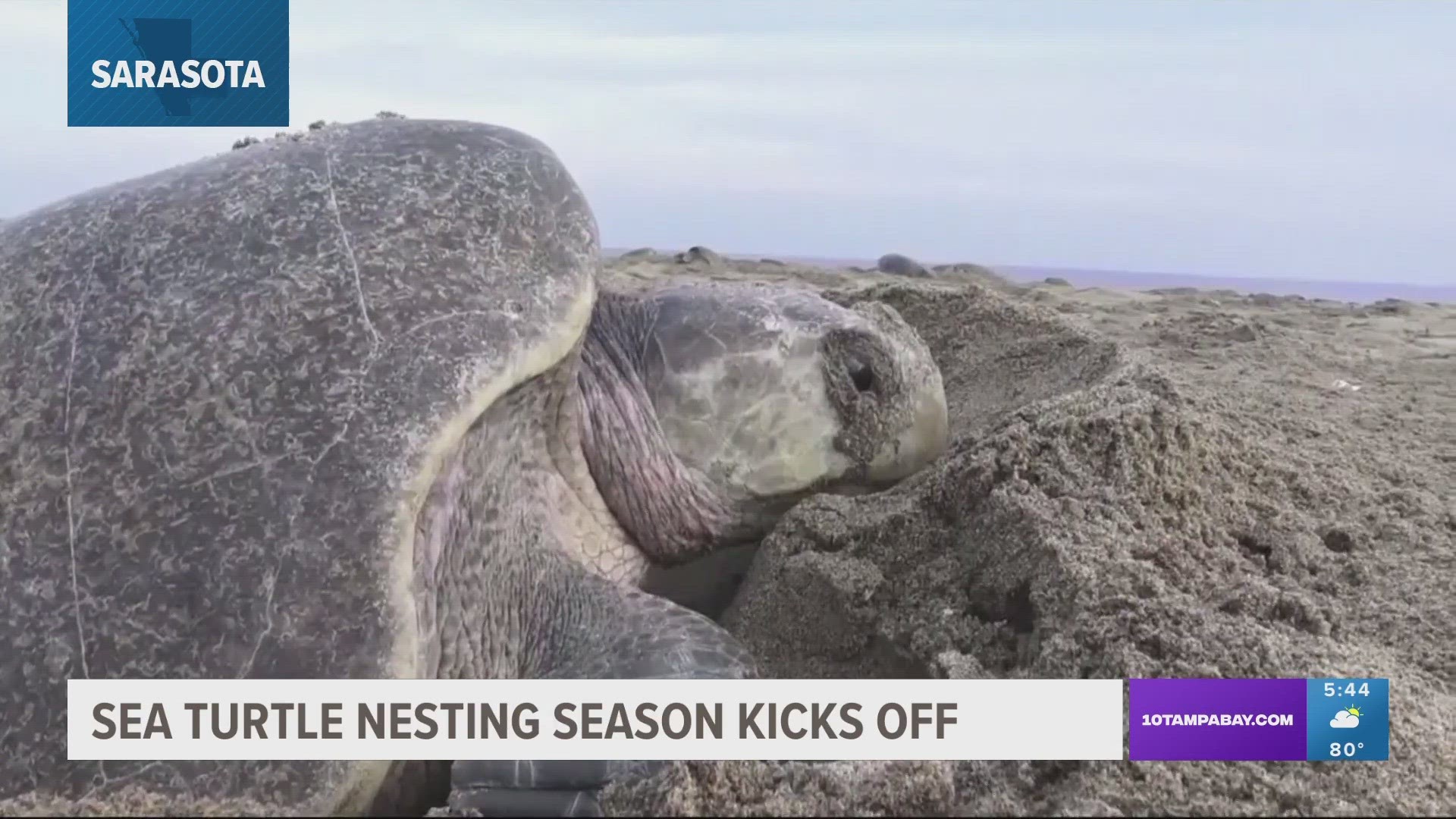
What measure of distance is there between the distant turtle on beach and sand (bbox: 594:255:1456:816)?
16.4 feet

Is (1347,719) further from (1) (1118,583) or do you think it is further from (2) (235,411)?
(2) (235,411)

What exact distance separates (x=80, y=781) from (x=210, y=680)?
0.66ft

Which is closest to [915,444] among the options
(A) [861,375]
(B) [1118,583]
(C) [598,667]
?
(A) [861,375]

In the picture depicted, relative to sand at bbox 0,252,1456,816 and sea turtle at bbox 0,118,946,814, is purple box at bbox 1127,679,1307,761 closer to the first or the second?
sand at bbox 0,252,1456,816

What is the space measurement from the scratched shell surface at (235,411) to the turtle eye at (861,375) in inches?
25.7

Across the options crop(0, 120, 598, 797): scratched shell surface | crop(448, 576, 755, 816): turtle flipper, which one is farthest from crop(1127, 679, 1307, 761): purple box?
crop(0, 120, 598, 797): scratched shell surface

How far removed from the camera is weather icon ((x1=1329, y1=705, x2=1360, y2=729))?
1.33 metres

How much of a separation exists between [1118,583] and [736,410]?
0.84 m

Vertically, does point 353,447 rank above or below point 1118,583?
above

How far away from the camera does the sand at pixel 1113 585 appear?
48.1 inches

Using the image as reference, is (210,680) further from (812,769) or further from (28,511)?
(812,769)

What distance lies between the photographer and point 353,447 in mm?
1422

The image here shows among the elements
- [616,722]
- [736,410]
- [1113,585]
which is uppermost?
[736,410]

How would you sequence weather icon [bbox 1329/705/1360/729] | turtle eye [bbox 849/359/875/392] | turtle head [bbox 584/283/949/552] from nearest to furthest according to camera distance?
weather icon [bbox 1329/705/1360/729]
turtle head [bbox 584/283/949/552]
turtle eye [bbox 849/359/875/392]
